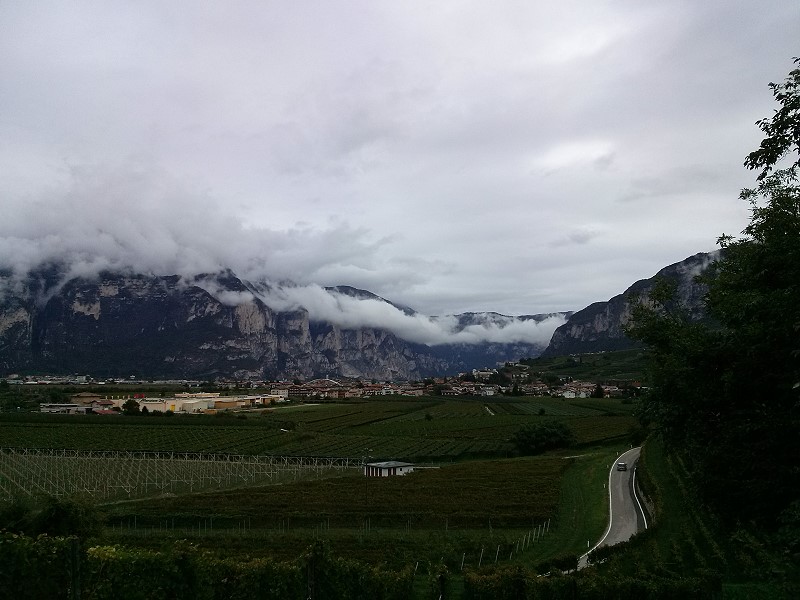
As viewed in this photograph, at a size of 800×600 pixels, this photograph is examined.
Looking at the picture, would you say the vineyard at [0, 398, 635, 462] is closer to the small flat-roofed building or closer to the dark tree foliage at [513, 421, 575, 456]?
the dark tree foliage at [513, 421, 575, 456]

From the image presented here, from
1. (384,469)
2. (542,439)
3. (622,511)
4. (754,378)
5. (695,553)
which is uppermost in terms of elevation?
(754,378)

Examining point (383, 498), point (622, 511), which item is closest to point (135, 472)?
point (383, 498)

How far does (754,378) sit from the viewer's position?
1545cm

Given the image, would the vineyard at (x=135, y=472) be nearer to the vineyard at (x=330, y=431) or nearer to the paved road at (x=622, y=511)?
the vineyard at (x=330, y=431)

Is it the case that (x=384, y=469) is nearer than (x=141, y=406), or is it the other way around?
(x=384, y=469)

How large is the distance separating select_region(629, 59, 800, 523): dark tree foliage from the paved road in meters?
7.60

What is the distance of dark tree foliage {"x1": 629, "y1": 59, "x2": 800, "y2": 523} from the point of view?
39.8 ft

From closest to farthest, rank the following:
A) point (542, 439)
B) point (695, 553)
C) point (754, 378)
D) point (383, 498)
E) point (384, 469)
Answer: point (754, 378), point (695, 553), point (383, 498), point (384, 469), point (542, 439)

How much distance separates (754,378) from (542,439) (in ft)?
164

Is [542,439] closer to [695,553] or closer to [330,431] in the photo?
[330,431]

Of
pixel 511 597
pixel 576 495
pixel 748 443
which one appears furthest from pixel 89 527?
pixel 576 495

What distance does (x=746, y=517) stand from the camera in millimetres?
16938

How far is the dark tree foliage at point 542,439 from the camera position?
63.3 metres

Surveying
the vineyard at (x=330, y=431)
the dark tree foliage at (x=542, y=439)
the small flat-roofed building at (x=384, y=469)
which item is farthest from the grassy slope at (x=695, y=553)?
the vineyard at (x=330, y=431)
